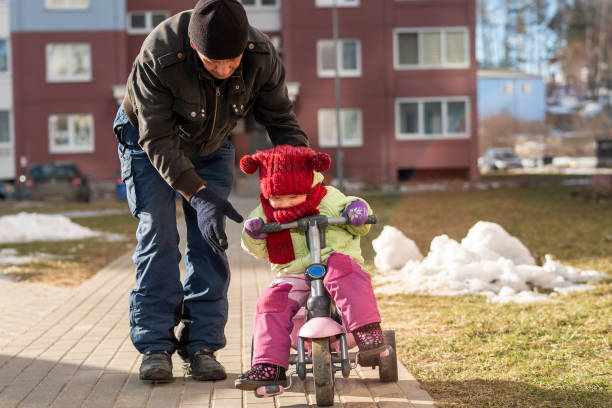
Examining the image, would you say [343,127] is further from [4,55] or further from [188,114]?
[188,114]

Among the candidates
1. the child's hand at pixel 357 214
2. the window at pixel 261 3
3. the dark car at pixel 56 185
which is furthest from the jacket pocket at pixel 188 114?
the window at pixel 261 3

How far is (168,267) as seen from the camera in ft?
16.0

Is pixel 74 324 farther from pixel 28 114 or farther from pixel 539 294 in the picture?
pixel 28 114

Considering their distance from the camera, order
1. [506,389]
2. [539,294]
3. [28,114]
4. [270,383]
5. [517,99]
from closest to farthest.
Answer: [270,383], [506,389], [539,294], [28,114], [517,99]

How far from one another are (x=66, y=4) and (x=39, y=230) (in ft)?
74.1

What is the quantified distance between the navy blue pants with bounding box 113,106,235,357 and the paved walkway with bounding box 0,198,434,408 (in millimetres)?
271

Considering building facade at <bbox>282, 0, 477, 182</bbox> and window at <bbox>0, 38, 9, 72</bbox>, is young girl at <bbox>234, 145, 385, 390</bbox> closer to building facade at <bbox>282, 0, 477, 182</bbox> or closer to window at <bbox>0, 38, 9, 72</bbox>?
building facade at <bbox>282, 0, 477, 182</bbox>

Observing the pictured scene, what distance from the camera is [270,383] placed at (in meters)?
4.22

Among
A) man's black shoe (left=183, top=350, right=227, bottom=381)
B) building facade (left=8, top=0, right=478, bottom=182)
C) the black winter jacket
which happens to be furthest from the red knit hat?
building facade (left=8, top=0, right=478, bottom=182)

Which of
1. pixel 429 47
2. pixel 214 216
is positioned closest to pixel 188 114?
pixel 214 216

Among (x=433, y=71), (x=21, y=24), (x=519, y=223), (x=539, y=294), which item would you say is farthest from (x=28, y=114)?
(x=539, y=294)

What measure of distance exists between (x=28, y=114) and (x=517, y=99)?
201 ft

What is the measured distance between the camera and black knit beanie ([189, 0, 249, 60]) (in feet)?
13.3

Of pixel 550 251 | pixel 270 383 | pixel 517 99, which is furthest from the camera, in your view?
pixel 517 99
